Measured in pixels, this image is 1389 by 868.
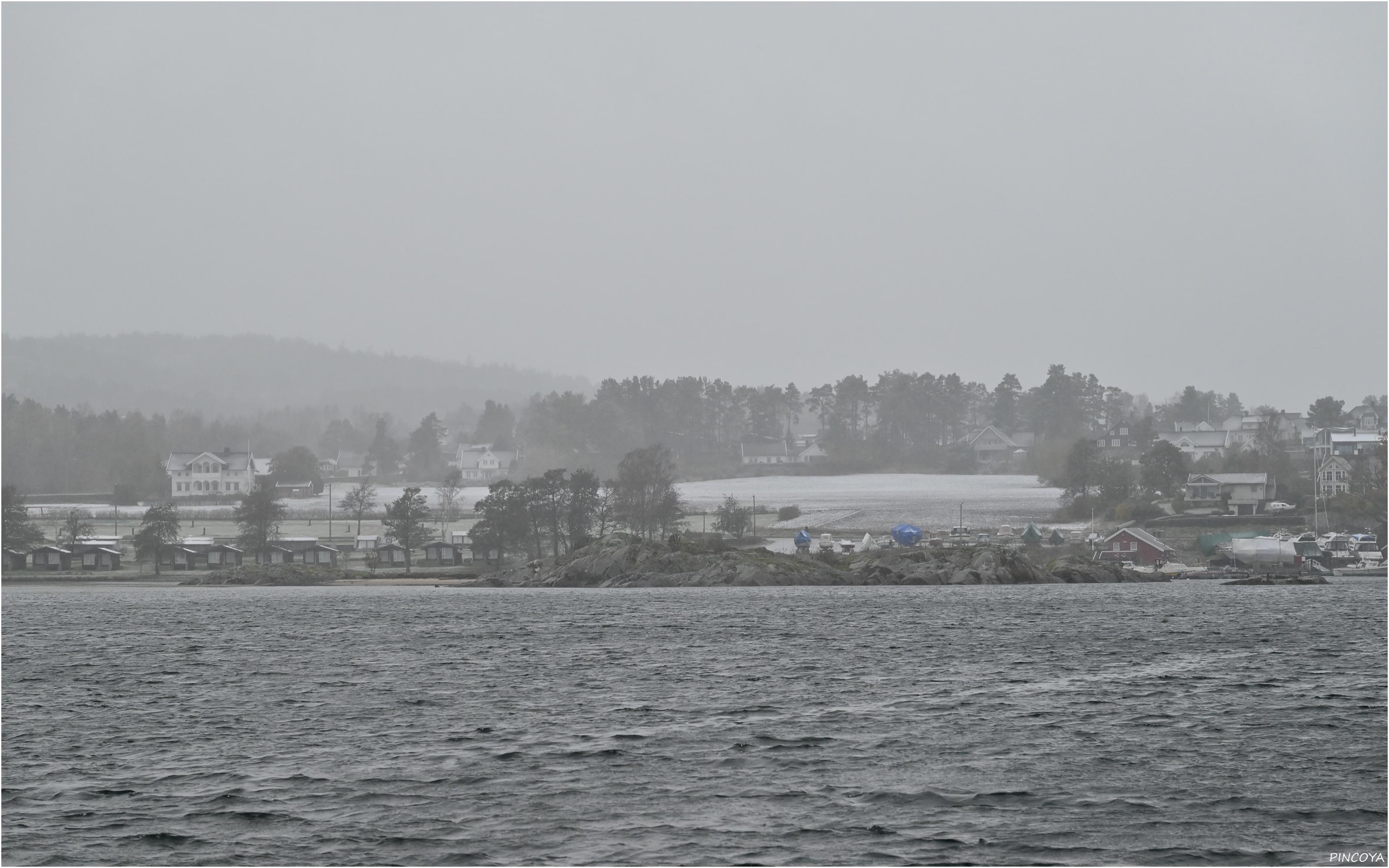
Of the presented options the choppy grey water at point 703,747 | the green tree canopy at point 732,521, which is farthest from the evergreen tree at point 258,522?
the choppy grey water at point 703,747

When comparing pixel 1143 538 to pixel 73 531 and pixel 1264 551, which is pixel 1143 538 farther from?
pixel 73 531

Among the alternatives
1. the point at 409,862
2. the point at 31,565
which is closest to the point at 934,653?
the point at 409,862

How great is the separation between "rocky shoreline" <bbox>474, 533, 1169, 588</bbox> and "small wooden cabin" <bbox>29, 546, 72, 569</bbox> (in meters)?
50.6

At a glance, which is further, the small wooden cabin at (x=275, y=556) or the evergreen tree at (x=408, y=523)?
the small wooden cabin at (x=275, y=556)

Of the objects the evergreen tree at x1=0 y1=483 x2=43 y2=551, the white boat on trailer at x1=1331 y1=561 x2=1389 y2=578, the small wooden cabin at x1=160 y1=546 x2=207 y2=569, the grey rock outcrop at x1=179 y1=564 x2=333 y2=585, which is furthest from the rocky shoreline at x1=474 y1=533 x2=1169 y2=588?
the evergreen tree at x1=0 y1=483 x2=43 y2=551

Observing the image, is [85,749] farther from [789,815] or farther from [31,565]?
[31,565]

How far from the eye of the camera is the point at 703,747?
32719mm

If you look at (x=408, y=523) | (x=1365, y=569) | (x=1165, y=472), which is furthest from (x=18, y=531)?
(x=1365, y=569)

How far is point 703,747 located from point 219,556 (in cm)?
13819

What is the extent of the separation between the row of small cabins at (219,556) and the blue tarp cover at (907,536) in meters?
49.7

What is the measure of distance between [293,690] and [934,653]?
83.8 ft

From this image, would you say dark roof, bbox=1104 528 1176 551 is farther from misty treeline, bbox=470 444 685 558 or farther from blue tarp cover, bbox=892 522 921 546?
misty treeline, bbox=470 444 685 558

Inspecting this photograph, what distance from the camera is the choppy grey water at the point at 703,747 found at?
923 inches

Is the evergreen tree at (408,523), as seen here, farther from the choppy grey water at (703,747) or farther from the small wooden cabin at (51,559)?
the choppy grey water at (703,747)
